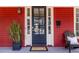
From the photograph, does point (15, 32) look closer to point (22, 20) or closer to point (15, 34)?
point (15, 34)

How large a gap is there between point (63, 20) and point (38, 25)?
1.56 meters

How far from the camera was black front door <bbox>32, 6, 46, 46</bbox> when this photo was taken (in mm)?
15969

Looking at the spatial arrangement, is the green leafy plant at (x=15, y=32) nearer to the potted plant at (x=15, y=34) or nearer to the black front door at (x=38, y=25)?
the potted plant at (x=15, y=34)

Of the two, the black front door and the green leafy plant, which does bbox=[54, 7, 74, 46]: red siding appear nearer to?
the black front door

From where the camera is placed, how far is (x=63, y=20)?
15977 mm

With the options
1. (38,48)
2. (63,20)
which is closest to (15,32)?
(38,48)

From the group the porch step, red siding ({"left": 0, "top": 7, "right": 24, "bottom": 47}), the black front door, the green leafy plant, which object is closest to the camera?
the porch step

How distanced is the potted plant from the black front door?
1.23 metres

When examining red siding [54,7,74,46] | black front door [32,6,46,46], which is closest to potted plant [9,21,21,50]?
black front door [32,6,46,46]

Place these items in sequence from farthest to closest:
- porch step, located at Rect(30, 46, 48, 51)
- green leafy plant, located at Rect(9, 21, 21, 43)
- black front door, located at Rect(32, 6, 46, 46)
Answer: black front door, located at Rect(32, 6, 46, 46) < green leafy plant, located at Rect(9, 21, 21, 43) < porch step, located at Rect(30, 46, 48, 51)

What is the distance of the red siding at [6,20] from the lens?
52.1ft
